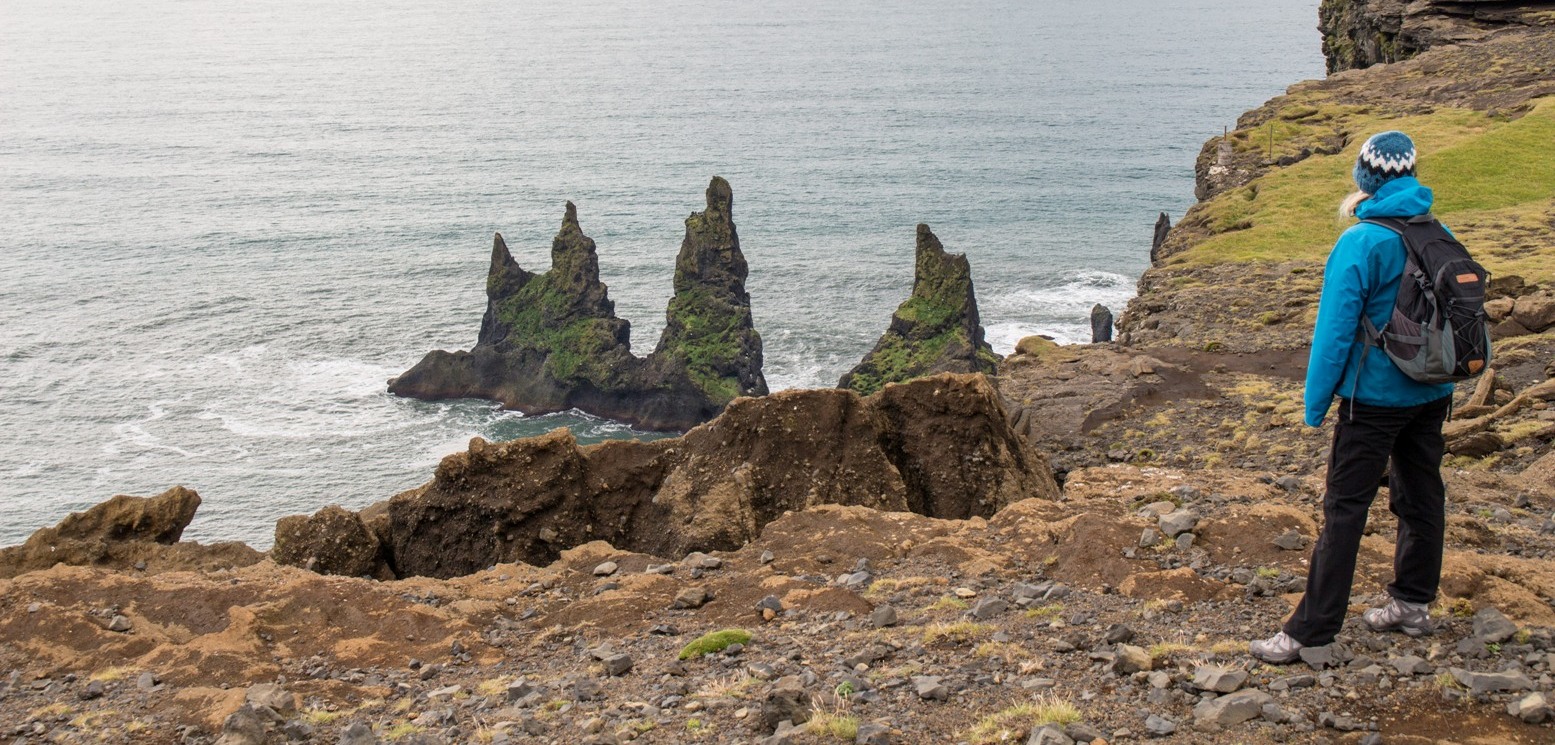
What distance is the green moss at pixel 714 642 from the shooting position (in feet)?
40.8

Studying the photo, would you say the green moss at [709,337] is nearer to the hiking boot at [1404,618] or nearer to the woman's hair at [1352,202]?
the hiking boot at [1404,618]

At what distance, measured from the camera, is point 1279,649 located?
1002 cm

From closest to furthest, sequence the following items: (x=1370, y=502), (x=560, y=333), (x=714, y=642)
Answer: (x=1370, y=502)
(x=714, y=642)
(x=560, y=333)

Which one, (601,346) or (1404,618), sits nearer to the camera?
(1404,618)

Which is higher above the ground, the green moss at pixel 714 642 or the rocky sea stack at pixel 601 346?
the green moss at pixel 714 642

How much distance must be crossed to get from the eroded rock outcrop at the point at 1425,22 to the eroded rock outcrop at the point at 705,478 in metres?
61.3

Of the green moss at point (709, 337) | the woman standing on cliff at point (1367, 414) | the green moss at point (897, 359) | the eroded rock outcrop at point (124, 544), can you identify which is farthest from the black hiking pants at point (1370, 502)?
the green moss at point (709, 337)

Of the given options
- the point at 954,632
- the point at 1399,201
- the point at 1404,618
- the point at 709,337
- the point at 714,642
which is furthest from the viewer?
the point at 709,337

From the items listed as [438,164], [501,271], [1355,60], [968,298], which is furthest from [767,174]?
[1355,60]

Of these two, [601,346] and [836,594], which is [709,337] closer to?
[601,346]

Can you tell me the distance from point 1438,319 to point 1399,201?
0.99 m

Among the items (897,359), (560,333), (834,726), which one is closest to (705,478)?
(834,726)

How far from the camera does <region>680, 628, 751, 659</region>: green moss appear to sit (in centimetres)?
1245

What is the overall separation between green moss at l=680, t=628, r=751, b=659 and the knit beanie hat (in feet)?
22.8
